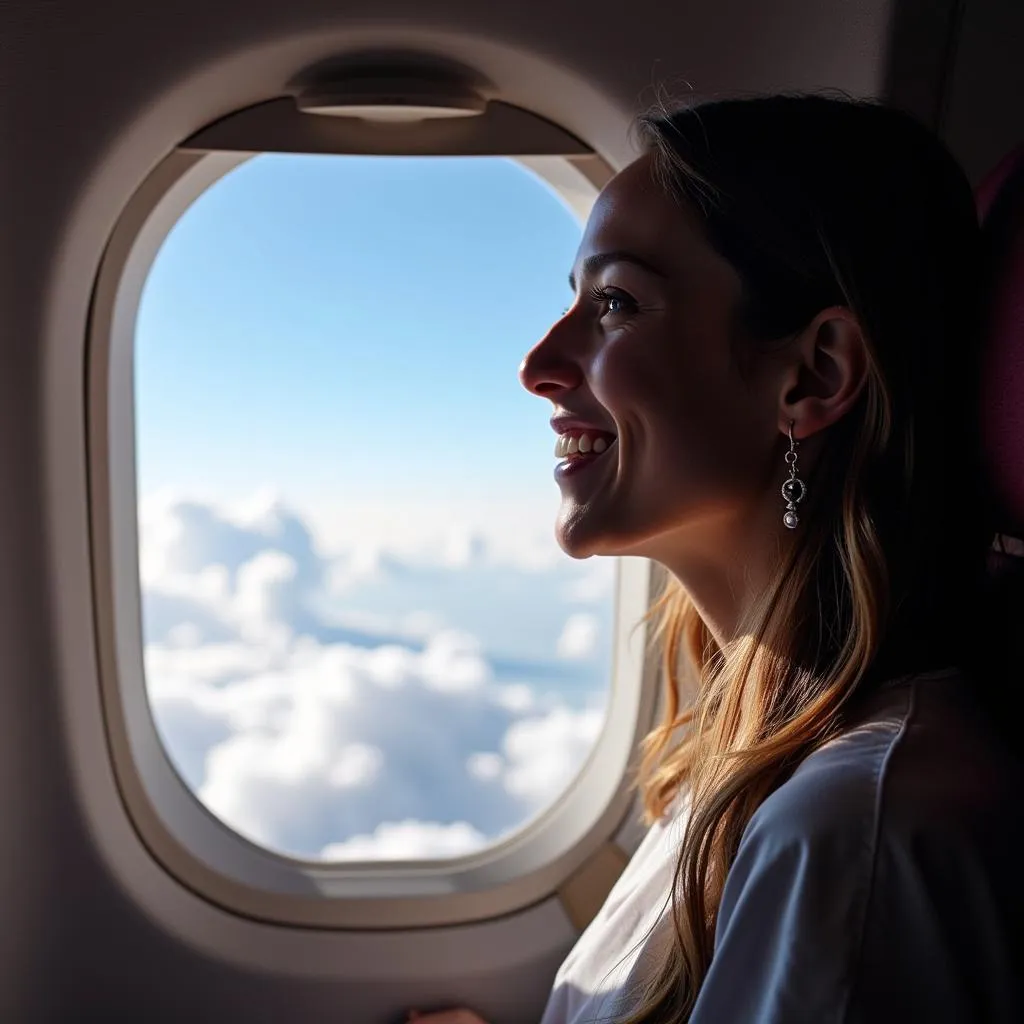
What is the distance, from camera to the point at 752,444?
1.11 metres

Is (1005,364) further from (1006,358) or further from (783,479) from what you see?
(783,479)

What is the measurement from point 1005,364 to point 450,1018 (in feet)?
4.96

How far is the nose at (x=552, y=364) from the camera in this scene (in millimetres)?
1215

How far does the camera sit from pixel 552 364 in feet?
4.00

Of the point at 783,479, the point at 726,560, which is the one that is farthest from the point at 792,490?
the point at 726,560

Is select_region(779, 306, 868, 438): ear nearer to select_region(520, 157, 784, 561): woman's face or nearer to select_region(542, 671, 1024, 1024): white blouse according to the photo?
select_region(520, 157, 784, 561): woman's face

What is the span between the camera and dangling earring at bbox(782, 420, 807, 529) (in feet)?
3.46

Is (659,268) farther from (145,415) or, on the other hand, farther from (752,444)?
(145,415)

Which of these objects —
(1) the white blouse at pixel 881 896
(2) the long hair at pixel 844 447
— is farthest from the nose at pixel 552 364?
(1) the white blouse at pixel 881 896

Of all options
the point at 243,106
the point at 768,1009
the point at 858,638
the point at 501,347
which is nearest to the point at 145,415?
the point at 243,106

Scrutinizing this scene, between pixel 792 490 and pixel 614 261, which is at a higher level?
pixel 614 261

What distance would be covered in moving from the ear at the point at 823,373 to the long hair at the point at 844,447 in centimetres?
2

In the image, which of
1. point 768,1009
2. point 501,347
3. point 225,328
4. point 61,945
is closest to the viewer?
point 768,1009

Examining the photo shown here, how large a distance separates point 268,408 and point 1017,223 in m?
2.30
